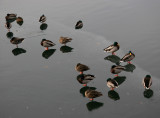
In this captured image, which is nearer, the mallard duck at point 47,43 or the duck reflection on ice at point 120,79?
the duck reflection on ice at point 120,79

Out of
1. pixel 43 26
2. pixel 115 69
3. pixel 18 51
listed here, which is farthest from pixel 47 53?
pixel 115 69

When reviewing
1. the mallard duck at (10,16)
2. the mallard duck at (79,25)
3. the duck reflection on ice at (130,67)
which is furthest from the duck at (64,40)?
the mallard duck at (10,16)

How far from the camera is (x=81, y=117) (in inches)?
406

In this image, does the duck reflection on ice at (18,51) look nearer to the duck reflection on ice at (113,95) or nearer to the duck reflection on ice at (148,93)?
the duck reflection on ice at (113,95)

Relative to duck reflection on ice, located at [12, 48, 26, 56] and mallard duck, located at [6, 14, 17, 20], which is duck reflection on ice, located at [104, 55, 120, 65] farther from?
mallard duck, located at [6, 14, 17, 20]

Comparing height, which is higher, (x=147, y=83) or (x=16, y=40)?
(x=16, y=40)

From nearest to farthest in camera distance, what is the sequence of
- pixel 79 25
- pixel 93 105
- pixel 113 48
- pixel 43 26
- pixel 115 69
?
pixel 93 105 → pixel 115 69 → pixel 113 48 → pixel 79 25 → pixel 43 26

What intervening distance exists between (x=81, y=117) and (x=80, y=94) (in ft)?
5.15

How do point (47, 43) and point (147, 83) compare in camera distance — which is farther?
point (47, 43)

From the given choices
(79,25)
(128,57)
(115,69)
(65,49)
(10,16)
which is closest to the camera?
(115,69)

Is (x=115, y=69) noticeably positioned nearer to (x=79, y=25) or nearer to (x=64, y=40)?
(x=64, y=40)

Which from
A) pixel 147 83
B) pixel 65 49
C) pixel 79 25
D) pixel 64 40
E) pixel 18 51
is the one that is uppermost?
pixel 79 25

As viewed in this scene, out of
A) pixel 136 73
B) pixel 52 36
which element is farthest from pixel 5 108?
pixel 52 36

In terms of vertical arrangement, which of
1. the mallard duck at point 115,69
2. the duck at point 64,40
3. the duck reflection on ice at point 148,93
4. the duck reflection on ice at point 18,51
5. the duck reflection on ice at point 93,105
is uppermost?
the duck at point 64,40
